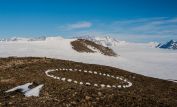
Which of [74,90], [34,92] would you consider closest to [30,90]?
[34,92]

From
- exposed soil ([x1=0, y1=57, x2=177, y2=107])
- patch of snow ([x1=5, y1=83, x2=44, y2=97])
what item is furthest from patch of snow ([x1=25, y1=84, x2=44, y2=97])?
exposed soil ([x1=0, y1=57, x2=177, y2=107])

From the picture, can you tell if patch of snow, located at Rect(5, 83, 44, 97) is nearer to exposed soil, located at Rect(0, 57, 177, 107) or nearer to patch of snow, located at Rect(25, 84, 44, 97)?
patch of snow, located at Rect(25, 84, 44, 97)

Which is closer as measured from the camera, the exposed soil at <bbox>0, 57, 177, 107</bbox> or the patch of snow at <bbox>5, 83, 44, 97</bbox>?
the exposed soil at <bbox>0, 57, 177, 107</bbox>

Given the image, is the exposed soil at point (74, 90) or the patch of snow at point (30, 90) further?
the patch of snow at point (30, 90)

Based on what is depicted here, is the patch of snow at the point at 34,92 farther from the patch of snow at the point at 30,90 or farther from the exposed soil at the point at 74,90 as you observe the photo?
the exposed soil at the point at 74,90

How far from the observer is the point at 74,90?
89.9ft

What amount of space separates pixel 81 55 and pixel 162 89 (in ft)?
221

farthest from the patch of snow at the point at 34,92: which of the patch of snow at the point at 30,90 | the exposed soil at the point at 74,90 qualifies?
the exposed soil at the point at 74,90

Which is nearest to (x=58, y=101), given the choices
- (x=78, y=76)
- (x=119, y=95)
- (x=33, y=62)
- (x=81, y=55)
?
(x=119, y=95)

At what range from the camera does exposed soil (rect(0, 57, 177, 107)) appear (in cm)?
2383

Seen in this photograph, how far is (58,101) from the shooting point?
23.8 m

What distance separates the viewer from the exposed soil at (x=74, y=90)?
78.2ft

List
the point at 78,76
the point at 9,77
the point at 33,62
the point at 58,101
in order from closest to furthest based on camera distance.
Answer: the point at 58,101 < the point at 9,77 < the point at 78,76 < the point at 33,62

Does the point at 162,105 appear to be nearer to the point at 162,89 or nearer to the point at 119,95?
the point at 119,95
